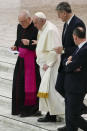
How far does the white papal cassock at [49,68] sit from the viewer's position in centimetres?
615

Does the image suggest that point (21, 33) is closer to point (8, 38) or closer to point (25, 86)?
point (25, 86)

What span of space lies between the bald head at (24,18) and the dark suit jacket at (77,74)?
3.80 ft

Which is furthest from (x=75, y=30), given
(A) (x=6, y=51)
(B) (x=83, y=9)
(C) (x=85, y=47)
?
(B) (x=83, y=9)

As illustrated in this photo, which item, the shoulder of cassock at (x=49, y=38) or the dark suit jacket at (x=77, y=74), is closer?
the dark suit jacket at (x=77, y=74)

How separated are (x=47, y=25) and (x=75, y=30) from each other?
875 mm

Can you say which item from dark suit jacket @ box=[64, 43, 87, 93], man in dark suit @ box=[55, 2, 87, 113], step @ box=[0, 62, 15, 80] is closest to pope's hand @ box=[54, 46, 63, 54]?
man in dark suit @ box=[55, 2, 87, 113]

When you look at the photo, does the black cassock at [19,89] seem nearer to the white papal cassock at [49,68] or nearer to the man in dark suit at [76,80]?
the white papal cassock at [49,68]

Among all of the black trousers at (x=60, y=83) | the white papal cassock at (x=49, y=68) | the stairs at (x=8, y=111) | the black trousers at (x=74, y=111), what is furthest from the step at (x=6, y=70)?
the black trousers at (x=74, y=111)

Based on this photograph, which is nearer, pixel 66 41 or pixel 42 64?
pixel 66 41

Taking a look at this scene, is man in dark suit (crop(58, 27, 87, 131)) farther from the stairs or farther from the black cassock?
the black cassock

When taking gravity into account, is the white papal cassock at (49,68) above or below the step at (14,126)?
above

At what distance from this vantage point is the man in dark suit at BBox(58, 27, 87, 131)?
5.40m

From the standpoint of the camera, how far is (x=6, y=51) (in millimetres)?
8703

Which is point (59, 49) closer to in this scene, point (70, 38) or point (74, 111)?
point (70, 38)
